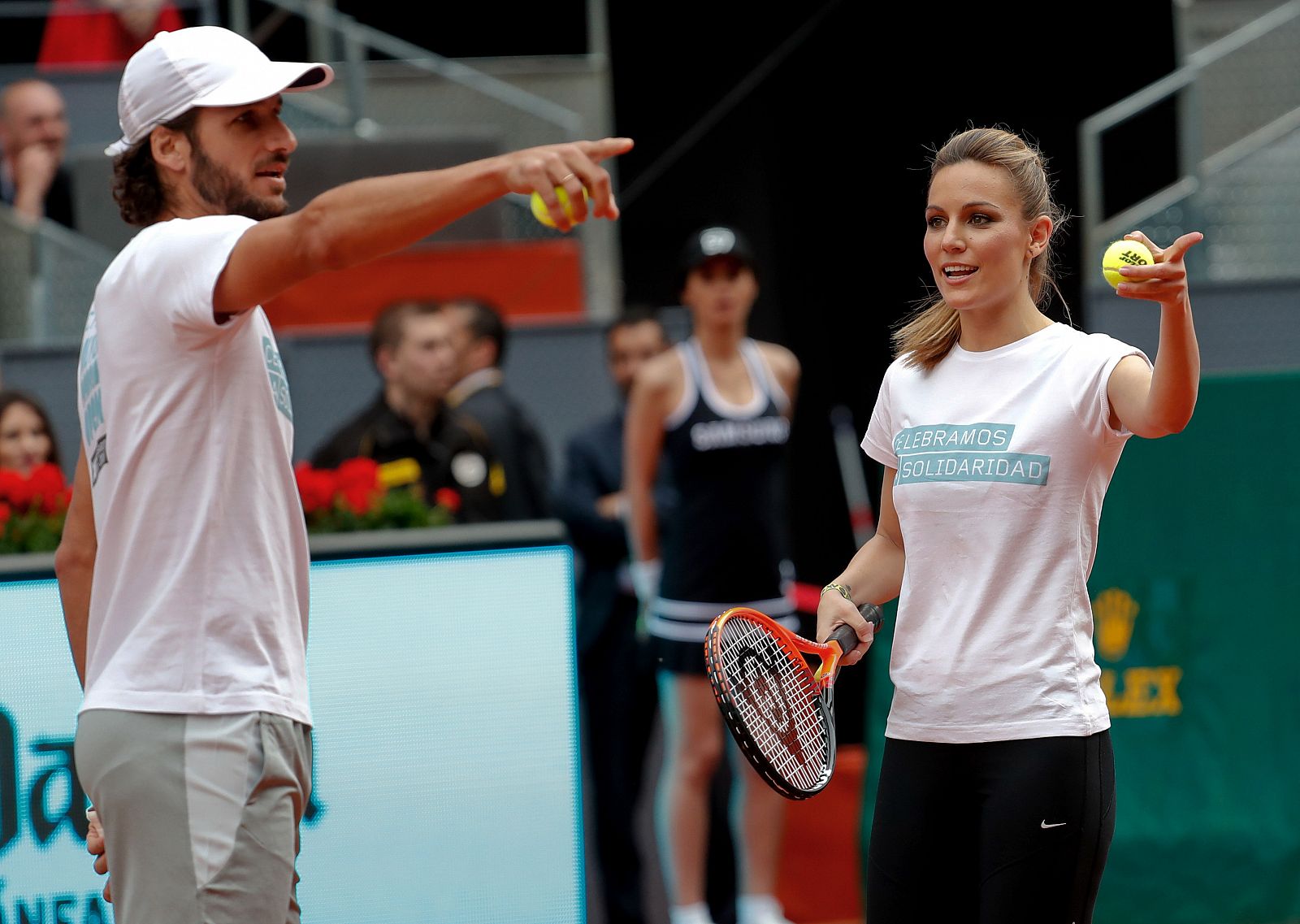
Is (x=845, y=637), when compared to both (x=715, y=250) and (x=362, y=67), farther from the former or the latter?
(x=362, y=67)

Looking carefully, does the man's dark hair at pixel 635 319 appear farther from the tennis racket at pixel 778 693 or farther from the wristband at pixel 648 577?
the tennis racket at pixel 778 693

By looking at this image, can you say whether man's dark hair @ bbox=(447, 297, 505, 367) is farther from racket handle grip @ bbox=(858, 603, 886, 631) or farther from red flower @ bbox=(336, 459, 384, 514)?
racket handle grip @ bbox=(858, 603, 886, 631)

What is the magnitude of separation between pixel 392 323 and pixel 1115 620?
294 cm

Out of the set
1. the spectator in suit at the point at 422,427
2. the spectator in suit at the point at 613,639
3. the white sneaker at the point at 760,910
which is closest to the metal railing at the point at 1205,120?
the spectator in suit at the point at 613,639

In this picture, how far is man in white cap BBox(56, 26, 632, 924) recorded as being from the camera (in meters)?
2.58

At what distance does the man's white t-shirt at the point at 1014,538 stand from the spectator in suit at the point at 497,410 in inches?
135

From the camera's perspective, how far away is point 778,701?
3.00 metres

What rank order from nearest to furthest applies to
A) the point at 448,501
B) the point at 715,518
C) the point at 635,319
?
the point at 448,501 < the point at 715,518 < the point at 635,319

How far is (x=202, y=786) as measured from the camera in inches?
102

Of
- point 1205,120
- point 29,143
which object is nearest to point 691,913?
point 29,143

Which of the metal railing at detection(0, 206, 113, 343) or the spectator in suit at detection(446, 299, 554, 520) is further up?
the metal railing at detection(0, 206, 113, 343)

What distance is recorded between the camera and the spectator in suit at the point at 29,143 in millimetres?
8789

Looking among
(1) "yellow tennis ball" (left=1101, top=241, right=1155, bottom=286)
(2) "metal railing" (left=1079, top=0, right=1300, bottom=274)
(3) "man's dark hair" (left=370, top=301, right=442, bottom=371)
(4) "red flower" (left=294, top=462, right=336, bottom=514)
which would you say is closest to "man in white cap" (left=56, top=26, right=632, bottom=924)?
(1) "yellow tennis ball" (left=1101, top=241, right=1155, bottom=286)

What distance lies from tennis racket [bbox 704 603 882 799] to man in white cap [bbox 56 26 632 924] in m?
0.73
